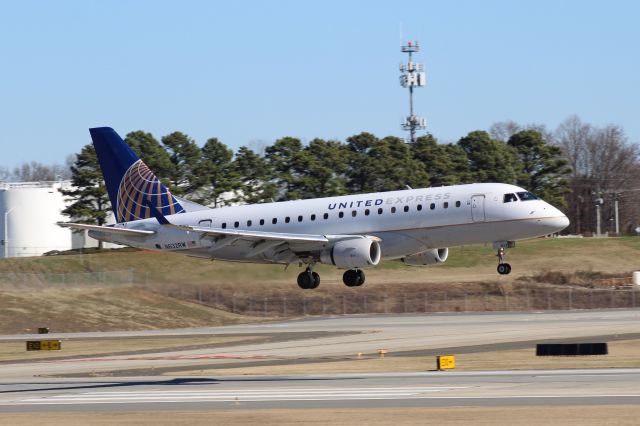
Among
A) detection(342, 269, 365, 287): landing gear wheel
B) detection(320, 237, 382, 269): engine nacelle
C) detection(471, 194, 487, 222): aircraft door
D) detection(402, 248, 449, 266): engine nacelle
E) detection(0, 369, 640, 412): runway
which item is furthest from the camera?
detection(342, 269, 365, 287): landing gear wheel

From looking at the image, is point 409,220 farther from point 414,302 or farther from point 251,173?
point 251,173

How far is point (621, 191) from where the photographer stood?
586ft

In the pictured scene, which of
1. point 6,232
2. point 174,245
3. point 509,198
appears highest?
point 6,232

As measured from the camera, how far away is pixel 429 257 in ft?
205

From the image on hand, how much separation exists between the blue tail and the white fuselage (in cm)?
411

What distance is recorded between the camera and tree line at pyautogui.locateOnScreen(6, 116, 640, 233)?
136 metres

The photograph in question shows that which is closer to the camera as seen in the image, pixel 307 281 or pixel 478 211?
pixel 478 211

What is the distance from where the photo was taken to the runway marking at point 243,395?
4566 cm

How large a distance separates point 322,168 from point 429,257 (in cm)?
7604

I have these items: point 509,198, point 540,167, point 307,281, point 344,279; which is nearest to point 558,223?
point 509,198

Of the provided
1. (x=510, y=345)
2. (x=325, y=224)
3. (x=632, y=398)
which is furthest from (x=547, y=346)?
(x=632, y=398)

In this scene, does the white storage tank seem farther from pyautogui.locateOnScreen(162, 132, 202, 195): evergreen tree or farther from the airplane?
the airplane

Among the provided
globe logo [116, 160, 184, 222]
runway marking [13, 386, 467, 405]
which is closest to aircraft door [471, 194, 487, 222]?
runway marking [13, 386, 467, 405]

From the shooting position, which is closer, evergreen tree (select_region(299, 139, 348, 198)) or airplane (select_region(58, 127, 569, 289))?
airplane (select_region(58, 127, 569, 289))
